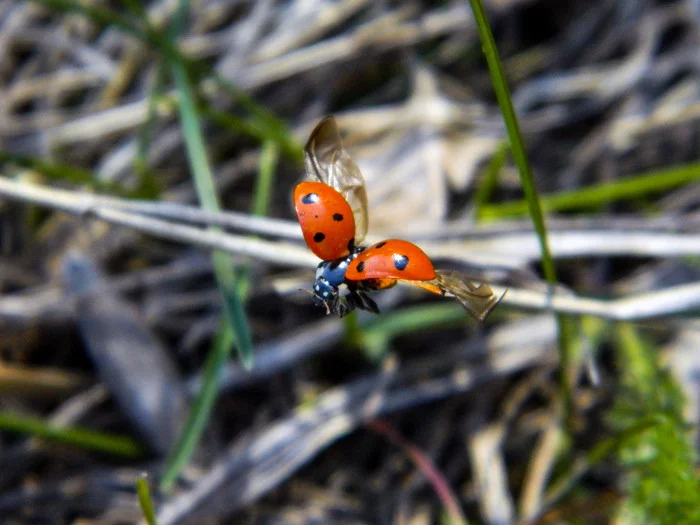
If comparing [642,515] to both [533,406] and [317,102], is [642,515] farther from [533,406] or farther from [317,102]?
[317,102]

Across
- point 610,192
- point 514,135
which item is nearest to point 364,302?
point 514,135

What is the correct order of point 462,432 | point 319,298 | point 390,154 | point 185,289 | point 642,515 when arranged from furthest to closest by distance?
point 390,154
point 185,289
point 462,432
point 642,515
point 319,298

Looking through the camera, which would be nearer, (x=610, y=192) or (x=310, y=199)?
(x=310, y=199)

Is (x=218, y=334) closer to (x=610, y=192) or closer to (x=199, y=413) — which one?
(x=199, y=413)

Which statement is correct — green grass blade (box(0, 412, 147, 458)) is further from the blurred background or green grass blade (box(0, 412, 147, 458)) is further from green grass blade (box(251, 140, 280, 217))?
green grass blade (box(251, 140, 280, 217))

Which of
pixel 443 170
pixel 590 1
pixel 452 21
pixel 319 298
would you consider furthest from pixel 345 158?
pixel 590 1

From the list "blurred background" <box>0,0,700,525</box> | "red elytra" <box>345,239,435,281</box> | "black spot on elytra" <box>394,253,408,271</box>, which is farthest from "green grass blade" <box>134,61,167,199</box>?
"black spot on elytra" <box>394,253,408,271</box>
